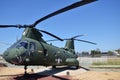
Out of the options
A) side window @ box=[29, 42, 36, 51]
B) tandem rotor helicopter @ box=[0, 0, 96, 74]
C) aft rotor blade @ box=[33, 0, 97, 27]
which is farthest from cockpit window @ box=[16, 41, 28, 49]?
aft rotor blade @ box=[33, 0, 97, 27]

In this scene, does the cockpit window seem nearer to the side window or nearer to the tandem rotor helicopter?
the tandem rotor helicopter

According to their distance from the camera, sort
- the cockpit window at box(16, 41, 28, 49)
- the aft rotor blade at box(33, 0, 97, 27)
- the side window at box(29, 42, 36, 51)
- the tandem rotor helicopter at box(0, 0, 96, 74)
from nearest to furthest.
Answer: the aft rotor blade at box(33, 0, 97, 27), the tandem rotor helicopter at box(0, 0, 96, 74), the cockpit window at box(16, 41, 28, 49), the side window at box(29, 42, 36, 51)

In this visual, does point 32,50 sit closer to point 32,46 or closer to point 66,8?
point 32,46

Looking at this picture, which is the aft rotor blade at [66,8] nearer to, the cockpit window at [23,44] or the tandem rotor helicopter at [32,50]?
the tandem rotor helicopter at [32,50]

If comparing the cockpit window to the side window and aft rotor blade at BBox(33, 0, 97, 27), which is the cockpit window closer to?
the side window

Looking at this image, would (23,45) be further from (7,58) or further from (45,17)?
(45,17)

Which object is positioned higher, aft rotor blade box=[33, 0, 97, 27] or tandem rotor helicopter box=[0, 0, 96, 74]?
aft rotor blade box=[33, 0, 97, 27]

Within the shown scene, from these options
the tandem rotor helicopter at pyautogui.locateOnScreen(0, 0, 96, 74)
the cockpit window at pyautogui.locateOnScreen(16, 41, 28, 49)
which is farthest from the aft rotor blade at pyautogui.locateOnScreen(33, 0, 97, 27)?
the cockpit window at pyautogui.locateOnScreen(16, 41, 28, 49)

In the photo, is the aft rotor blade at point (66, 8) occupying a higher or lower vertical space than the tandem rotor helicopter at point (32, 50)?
higher

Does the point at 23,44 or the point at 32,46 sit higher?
the point at 23,44

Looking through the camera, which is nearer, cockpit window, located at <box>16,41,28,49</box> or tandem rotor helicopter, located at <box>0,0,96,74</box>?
tandem rotor helicopter, located at <box>0,0,96,74</box>

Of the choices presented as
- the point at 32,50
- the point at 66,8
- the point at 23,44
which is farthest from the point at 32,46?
the point at 66,8

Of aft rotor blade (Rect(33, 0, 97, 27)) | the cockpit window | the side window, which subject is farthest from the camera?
the side window

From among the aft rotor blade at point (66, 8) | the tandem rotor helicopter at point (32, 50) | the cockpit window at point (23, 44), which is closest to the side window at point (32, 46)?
the tandem rotor helicopter at point (32, 50)
